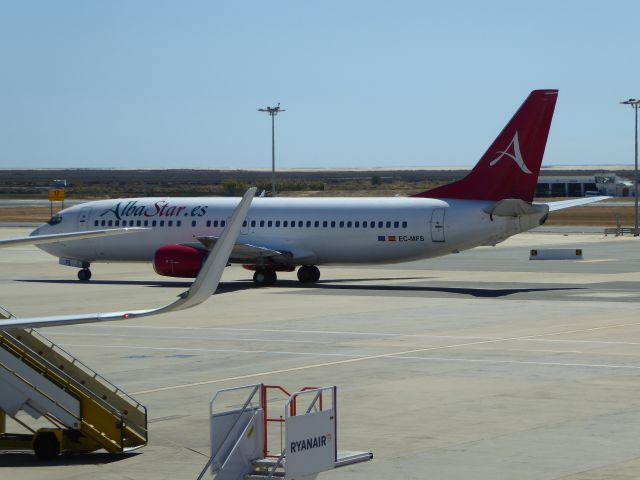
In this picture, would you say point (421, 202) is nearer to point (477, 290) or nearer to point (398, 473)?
point (477, 290)

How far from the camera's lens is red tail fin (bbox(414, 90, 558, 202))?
5156 centimetres

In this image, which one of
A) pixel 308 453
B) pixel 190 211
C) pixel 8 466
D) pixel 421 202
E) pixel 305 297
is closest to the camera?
pixel 308 453

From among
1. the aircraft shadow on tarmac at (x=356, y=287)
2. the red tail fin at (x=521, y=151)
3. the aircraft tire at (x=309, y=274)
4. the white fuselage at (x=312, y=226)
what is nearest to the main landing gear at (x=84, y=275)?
the aircraft shadow on tarmac at (x=356, y=287)

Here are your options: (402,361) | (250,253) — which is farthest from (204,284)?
(250,253)

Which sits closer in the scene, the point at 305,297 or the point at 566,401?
the point at 566,401

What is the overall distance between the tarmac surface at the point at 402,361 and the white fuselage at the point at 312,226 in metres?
1.59

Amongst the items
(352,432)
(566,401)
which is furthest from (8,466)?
(566,401)

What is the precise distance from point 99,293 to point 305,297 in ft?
28.0

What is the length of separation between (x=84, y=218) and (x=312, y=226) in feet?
37.4

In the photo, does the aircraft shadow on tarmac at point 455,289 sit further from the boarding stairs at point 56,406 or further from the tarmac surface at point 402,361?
the boarding stairs at point 56,406

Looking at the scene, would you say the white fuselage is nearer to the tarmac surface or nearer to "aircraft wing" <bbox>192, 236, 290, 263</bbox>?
"aircraft wing" <bbox>192, 236, 290, 263</bbox>

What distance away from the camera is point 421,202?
53.8m

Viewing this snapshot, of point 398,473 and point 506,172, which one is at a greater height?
point 506,172

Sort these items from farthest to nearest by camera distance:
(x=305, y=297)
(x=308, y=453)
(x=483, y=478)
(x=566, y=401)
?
1. (x=305, y=297)
2. (x=566, y=401)
3. (x=483, y=478)
4. (x=308, y=453)
